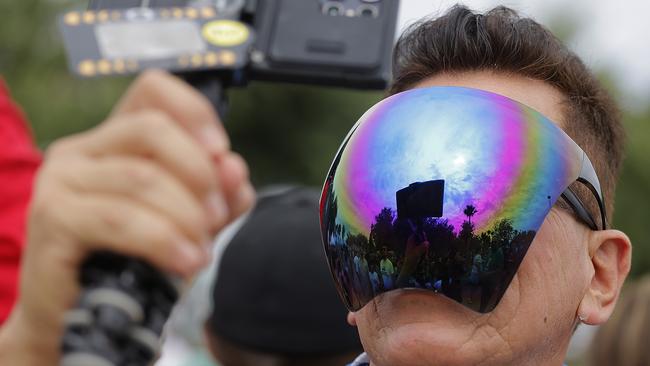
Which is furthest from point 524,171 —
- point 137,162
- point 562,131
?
point 137,162

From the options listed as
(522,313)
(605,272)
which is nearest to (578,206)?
(605,272)

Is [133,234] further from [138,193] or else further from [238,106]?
[238,106]

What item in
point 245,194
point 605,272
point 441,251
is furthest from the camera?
point 605,272

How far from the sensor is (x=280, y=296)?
145 inches

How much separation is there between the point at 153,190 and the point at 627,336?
9.96 ft

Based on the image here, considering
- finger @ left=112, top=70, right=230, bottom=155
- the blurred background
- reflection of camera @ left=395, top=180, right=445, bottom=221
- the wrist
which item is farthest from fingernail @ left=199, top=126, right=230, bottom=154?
the blurred background

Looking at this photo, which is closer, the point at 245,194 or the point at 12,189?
the point at 245,194

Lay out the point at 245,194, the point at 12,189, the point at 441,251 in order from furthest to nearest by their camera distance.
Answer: the point at 12,189, the point at 441,251, the point at 245,194

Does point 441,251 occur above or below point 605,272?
above

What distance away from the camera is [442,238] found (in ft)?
7.04

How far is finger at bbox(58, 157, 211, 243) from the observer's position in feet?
3.87

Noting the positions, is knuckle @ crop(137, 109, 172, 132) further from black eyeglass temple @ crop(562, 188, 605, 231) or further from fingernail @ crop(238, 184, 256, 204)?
black eyeglass temple @ crop(562, 188, 605, 231)

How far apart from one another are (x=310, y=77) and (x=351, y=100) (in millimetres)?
20094

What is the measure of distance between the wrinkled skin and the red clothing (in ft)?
3.93
